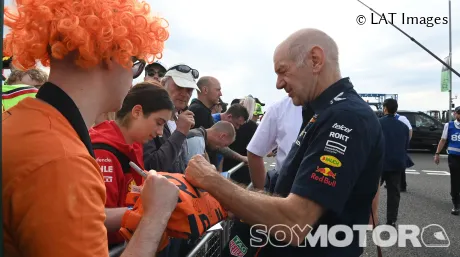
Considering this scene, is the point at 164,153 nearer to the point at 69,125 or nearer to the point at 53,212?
the point at 69,125

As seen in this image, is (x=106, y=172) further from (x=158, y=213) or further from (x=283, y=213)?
(x=283, y=213)

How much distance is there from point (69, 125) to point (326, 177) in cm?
102

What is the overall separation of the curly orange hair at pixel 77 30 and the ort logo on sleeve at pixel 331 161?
34.2 inches

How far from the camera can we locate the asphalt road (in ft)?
15.6

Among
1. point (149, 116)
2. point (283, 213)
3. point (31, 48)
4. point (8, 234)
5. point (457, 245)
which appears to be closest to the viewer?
point (8, 234)

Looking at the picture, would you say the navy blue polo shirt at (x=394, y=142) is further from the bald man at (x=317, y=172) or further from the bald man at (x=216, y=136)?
the bald man at (x=317, y=172)

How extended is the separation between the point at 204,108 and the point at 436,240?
146 inches

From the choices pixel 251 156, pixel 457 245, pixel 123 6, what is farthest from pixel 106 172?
pixel 457 245

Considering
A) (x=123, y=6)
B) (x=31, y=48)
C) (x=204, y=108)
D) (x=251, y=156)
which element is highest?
(x=123, y=6)

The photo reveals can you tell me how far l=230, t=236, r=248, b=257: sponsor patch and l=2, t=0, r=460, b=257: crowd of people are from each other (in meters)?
0.02

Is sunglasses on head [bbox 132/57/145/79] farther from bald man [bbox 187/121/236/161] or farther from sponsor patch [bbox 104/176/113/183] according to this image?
bald man [bbox 187/121/236/161]

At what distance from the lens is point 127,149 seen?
2107mm

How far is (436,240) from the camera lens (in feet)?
17.2

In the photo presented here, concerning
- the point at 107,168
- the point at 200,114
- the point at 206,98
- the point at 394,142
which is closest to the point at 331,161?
the point at 107,168
